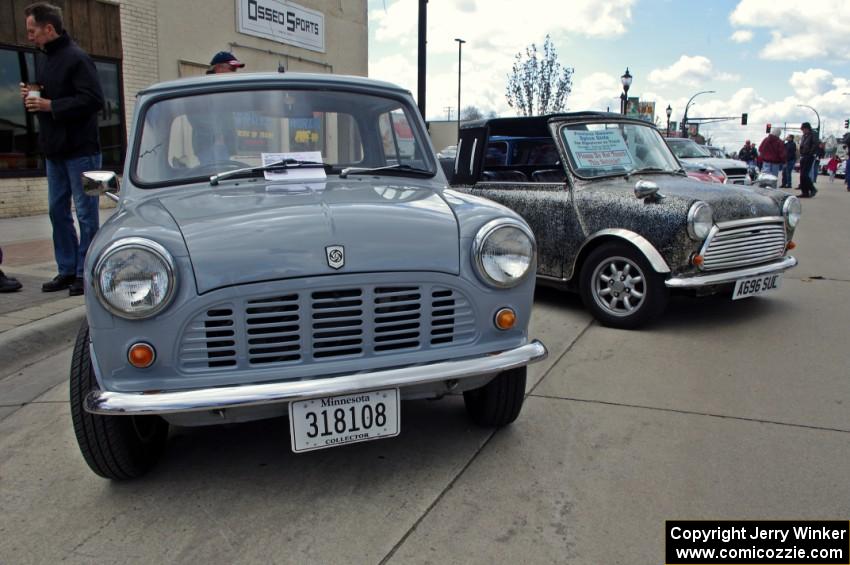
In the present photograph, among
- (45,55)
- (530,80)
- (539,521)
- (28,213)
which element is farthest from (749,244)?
(530,80)

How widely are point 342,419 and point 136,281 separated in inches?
34.2

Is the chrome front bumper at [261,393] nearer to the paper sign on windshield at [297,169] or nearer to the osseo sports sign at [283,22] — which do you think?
the paper sign on windshield at [297,169]

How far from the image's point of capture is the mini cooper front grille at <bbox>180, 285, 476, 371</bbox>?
2.31 m

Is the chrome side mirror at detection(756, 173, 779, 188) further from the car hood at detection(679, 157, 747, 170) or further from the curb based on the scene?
the car hood at detection(679, 157, 747, 170)

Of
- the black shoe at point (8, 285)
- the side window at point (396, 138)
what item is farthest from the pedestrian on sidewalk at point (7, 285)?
the side window at point (396, 138)

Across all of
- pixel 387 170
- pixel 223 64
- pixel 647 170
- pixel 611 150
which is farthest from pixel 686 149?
pixel 387 170

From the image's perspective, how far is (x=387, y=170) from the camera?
136 inches

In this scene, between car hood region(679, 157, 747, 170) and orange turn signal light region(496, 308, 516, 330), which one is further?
car hood region(679, 157, 747, 170)

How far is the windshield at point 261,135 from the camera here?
10.6ft

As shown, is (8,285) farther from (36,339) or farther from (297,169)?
(297,169)

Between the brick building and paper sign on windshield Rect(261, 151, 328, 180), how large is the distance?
16.3 feet

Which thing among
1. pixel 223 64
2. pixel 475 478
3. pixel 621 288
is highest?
pixel 223 64

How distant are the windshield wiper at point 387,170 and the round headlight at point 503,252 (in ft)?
3.14

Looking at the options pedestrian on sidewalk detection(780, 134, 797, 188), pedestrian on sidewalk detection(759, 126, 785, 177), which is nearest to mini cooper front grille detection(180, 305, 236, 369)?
pedestrian on sidewalk detection(759, 126, 785, 177)
